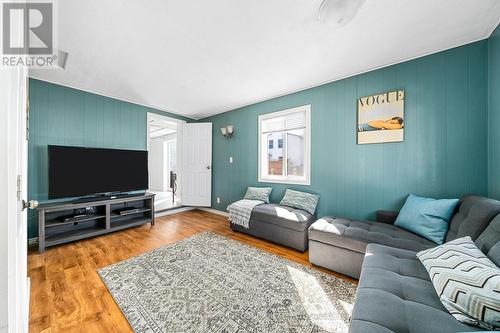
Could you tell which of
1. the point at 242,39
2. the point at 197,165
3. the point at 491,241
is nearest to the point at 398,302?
the point at 491,241

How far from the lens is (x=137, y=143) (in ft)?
12.4

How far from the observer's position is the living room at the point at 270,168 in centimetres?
106

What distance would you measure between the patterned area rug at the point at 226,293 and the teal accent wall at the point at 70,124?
203 cm

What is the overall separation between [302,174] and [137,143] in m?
3.37

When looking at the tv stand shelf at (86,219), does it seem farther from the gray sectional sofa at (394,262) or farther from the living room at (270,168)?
the gray sectional sofa at (394,262)

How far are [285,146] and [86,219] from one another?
11.4 ft

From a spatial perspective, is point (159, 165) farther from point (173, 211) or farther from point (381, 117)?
point (381, 117)

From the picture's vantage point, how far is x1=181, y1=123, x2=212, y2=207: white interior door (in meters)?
4.50

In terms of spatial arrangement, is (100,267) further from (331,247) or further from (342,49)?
(342,49)

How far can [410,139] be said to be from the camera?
88.4 inches

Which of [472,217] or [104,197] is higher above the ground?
[472,217]

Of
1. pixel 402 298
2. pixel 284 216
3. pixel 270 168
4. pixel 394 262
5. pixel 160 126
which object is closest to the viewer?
pixel 402 298

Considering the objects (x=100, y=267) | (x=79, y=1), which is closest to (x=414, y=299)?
(x=100, y=267)

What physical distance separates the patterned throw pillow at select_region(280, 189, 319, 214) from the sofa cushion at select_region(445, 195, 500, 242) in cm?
145
